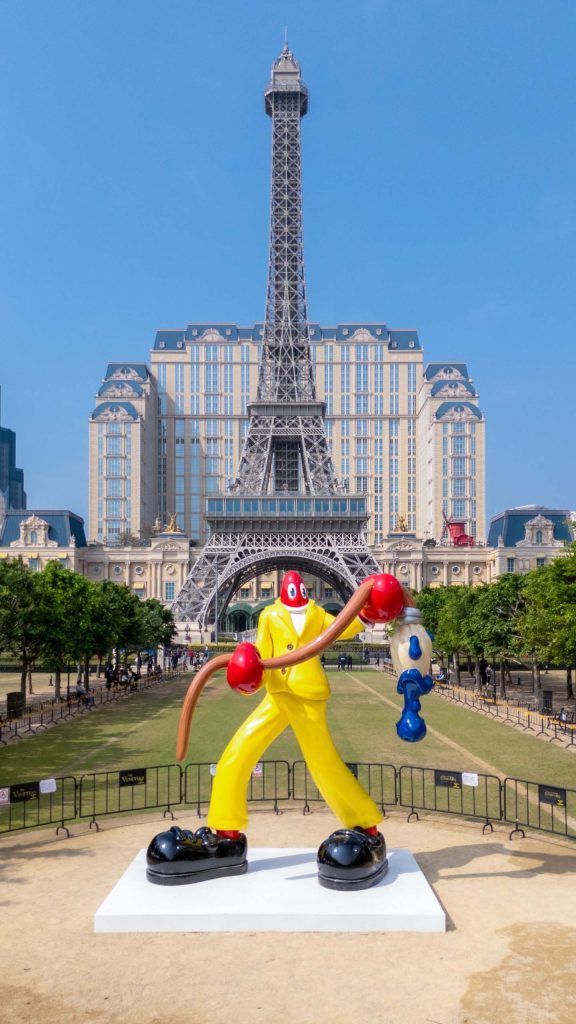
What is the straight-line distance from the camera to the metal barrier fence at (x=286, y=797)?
17141mm

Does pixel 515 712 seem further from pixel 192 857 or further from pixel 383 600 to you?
pixel 192 857

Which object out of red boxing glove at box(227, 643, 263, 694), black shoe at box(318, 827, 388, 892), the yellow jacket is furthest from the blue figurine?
red boxing glove at box(227, 643, 263, 694)

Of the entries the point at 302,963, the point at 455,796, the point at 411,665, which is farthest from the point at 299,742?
the point at 455,796

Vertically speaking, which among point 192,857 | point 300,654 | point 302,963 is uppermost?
point 300,654

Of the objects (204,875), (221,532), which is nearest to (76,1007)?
(204,875)

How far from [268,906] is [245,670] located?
3.69m

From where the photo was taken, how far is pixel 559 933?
1166 cm

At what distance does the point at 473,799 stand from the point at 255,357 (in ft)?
403

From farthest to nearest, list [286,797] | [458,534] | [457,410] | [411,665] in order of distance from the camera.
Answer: [457,410] → [458,534] → [286,797] → [411,665]

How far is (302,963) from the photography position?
1068 cm

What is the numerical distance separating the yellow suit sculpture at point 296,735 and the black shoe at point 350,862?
48 centimetres

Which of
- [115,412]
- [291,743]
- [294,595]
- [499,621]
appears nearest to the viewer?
[294,595]

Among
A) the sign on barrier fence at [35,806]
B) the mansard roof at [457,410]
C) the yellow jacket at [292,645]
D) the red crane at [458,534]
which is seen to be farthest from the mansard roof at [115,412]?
the yellow jacket at [292,645]

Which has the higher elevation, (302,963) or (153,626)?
(153,626)
